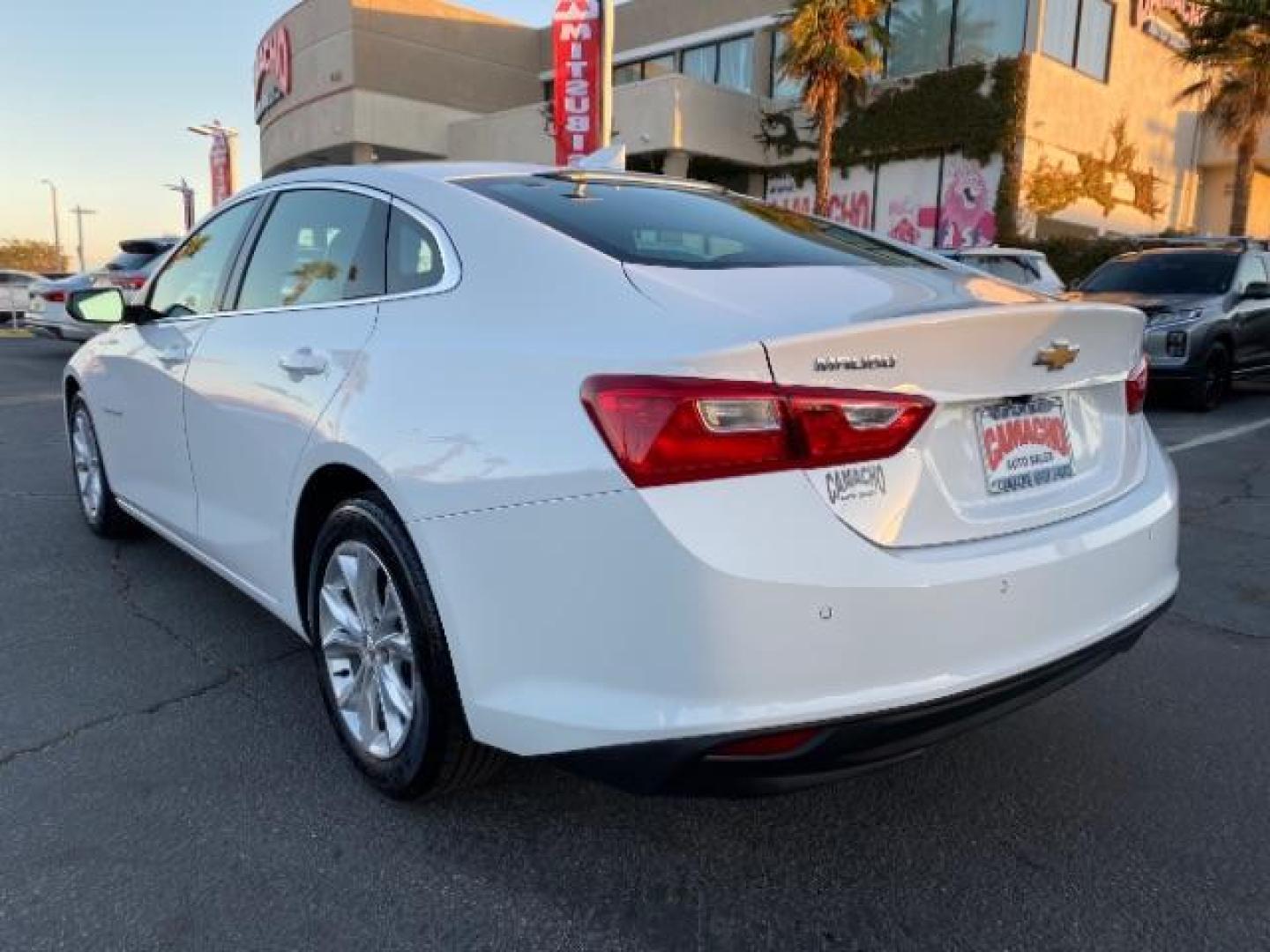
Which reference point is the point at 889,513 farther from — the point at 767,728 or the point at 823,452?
the point at 767,728

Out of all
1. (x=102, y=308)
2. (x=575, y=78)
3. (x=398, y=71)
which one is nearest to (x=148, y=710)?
(x=102, y=308)

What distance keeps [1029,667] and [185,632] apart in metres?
2.92

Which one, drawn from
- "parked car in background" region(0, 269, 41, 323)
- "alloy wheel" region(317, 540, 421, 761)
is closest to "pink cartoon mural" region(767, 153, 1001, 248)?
"parked car in background" region(0, 269, 41, 323)

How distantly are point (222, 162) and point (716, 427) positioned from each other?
4350 cm

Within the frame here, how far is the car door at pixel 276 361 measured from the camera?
265 centimetres

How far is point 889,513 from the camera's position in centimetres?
190

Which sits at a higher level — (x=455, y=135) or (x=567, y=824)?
(x=455, y=135)

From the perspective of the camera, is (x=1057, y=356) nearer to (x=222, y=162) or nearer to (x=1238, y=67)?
(x=1238, y=67)

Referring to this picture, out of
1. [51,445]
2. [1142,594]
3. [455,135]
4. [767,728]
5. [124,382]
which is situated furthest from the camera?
[455,135]

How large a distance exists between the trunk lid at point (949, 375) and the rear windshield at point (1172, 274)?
9.26 meters

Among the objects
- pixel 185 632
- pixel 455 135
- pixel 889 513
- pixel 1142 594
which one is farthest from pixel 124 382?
pixel 455 135

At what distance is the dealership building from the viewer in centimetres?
2167

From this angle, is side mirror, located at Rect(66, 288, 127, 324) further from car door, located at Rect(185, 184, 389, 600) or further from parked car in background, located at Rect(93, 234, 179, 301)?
parked car in background, located at Rect(93, 234, 179, 301)

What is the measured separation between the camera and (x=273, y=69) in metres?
35.6
